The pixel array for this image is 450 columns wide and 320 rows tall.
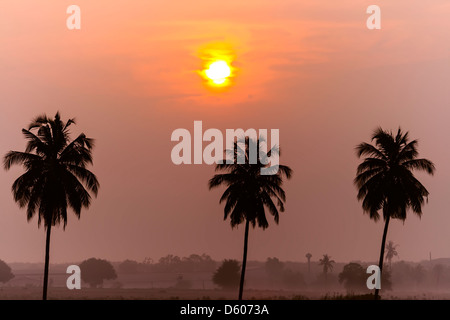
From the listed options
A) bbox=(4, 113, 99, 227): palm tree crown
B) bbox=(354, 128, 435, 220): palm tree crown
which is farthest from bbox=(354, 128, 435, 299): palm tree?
bbox=(4, 113, 99, 227): palm tree crown

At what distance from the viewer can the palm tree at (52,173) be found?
77250 mm

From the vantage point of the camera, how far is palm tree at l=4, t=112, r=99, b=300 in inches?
3041

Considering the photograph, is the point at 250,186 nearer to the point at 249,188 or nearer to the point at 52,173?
the point at 249,188

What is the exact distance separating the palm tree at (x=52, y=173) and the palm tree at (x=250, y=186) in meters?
15.2

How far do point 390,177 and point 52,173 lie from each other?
34886mm

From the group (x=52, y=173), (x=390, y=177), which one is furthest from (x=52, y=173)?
(x=390, y=177)

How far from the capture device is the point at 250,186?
86.9m

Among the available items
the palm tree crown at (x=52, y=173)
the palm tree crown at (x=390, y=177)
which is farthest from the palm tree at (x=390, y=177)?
the palm tree crown at (x=52, y=173)

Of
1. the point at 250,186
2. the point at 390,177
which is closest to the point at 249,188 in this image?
the point at 250,186

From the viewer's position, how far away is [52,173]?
77500mm

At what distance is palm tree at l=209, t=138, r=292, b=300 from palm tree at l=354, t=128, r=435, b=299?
28.1 ft

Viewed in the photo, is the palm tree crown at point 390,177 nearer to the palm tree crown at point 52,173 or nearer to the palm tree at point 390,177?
the palm tree at point 390,177
